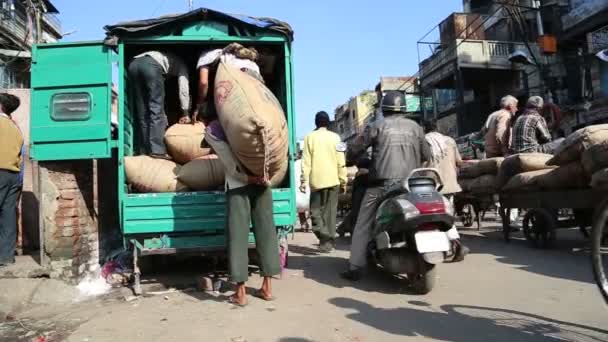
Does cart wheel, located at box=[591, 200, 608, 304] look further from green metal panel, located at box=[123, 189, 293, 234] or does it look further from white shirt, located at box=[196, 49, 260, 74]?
white shirt, located at box=[196, 49, 260, 74]

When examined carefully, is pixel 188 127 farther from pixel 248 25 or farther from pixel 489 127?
pixel 489 127

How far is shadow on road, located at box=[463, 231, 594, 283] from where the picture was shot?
14.7 ft

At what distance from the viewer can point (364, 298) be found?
3840mm

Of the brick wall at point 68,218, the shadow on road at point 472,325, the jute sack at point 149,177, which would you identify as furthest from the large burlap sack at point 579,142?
the brick wall at point 68,218

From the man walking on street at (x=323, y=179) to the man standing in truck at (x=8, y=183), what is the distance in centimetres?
344

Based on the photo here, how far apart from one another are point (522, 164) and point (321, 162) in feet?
8.68

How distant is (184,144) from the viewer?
183 inches

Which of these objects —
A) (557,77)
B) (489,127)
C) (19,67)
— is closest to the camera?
(489,127)

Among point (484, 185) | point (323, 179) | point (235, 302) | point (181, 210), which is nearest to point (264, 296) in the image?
point (235, 302)

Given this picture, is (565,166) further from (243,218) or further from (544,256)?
(243,218)

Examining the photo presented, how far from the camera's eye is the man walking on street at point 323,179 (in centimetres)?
640

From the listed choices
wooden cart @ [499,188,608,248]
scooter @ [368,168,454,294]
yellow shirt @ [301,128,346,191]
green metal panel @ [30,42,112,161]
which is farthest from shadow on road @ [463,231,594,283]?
green metal panel @ [30,42,112,161]

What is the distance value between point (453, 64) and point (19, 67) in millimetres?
21470

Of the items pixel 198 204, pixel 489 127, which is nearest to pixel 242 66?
pixel 198 204
